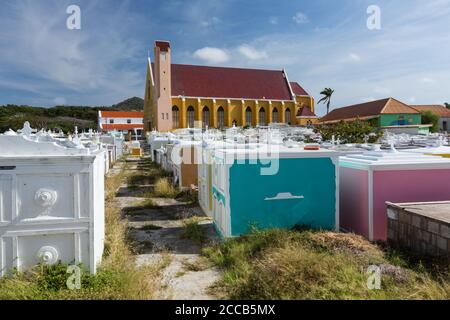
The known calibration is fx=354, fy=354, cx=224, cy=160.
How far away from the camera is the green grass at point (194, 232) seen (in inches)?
272

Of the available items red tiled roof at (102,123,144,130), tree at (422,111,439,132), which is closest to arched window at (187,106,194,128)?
red tiled roof at (102,123,144,130)

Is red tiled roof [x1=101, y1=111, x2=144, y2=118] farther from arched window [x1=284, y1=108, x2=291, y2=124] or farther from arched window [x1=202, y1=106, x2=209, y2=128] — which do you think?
arched window [x1=284, y1=108, x2=291, y2=124]

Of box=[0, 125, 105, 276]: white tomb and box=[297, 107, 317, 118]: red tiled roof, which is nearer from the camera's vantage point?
box=[0, 125, 105, 276]: white tomb

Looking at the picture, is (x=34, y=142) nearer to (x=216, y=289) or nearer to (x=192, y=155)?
(x=216, y=289)

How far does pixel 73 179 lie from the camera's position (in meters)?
4.62

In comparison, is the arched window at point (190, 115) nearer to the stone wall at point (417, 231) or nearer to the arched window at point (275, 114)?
the arched window at point (275, 114)

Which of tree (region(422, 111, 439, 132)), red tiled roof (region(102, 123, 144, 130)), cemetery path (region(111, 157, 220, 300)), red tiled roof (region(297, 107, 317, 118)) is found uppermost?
red tiled roof (region(297, 107, 317, 118))

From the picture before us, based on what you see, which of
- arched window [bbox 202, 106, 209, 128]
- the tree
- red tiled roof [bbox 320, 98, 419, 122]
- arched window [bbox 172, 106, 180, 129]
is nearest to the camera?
red tiled roof [bbox 320, 98, 419, 122]

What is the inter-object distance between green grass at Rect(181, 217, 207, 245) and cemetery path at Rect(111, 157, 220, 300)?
0.07 meters

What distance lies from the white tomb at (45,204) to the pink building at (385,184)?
4963mm

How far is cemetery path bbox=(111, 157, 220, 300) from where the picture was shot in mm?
4711

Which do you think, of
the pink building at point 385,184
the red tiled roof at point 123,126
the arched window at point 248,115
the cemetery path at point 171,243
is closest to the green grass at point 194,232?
the cemetery path at point 171,243

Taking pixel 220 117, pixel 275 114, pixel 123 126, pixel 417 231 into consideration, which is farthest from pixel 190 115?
pixel 417 231

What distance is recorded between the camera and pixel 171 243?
679cm
